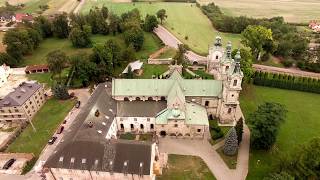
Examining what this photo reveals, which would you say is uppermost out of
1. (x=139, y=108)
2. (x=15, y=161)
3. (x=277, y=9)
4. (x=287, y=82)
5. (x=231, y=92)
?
(x=277, y=9)

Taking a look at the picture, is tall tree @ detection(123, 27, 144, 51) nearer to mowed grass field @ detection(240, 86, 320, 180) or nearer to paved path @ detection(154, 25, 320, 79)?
paved path @ detection(154, 25, 320, 79)

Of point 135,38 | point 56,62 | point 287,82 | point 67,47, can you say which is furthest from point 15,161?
point 287,82

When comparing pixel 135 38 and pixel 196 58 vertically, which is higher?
pixel 135 38

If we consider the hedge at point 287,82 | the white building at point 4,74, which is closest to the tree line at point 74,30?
the white building at point 4,74

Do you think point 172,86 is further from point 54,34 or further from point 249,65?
point 54,34

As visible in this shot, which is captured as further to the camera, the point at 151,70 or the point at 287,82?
the point at 151,70

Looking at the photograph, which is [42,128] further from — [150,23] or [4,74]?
[150,23]
